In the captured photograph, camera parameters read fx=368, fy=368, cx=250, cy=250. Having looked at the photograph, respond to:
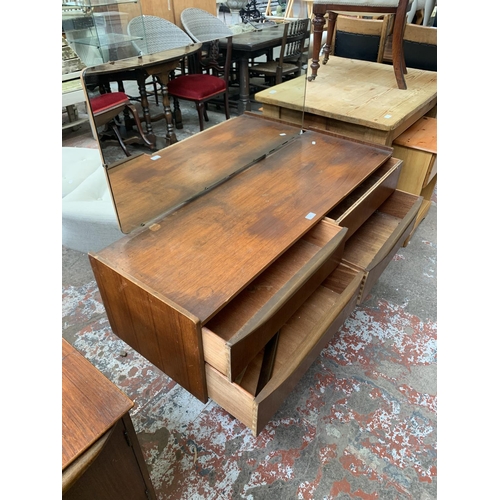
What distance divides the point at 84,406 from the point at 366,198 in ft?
2.79

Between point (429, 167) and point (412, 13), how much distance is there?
79.3 inches

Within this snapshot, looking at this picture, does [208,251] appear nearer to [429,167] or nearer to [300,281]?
[300,281]

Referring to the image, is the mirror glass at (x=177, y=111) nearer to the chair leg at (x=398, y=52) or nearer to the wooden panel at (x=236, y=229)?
the wooden panel at (x=236, y=229)

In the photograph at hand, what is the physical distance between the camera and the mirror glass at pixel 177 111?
77cm

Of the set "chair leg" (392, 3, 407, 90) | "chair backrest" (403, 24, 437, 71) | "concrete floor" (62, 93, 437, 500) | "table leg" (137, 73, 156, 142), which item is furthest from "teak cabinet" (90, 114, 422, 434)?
"chair backrest" (403, 24, 437, 71)

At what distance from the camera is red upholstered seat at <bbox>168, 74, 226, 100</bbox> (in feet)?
3.07

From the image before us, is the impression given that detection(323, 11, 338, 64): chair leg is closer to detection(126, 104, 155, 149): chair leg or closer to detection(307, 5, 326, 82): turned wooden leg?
detection(307, 5, 326, 82): turned wooden leg

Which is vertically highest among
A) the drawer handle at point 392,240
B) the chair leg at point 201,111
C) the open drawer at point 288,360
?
the chair leg at point 201,111

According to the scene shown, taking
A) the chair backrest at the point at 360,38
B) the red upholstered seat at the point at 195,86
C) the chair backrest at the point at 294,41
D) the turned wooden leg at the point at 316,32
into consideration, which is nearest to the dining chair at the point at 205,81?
the red upholstered seat at the point at 195,86

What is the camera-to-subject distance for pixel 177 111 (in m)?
0.96

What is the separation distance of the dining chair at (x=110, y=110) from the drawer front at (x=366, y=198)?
1.79ft

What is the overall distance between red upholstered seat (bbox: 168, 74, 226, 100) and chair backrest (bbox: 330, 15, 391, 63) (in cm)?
151

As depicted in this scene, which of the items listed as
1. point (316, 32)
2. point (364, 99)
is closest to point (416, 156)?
point (364, 99)

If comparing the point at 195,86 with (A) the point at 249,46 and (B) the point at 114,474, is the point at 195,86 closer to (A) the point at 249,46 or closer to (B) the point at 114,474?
(A) the point at 249,46
